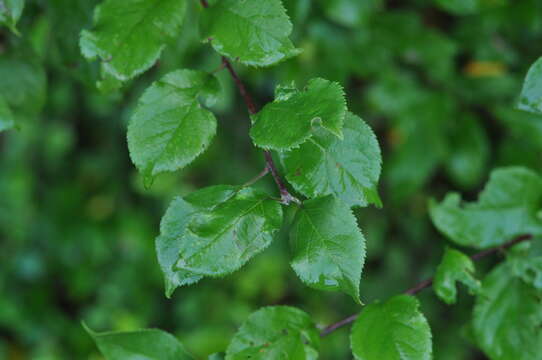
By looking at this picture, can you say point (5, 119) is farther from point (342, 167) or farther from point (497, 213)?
point (497, 213)

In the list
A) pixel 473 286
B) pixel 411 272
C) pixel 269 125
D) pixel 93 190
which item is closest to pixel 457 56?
pixel 411 272

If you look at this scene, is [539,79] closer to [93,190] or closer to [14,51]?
[14,51]

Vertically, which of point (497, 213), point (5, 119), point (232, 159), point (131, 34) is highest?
point (131, 34)

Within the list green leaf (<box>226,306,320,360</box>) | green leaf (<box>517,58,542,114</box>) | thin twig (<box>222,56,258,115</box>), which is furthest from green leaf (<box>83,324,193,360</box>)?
green leaf (<box>517,58,542,114</box>)

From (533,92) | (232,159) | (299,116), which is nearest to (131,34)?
(299,116)

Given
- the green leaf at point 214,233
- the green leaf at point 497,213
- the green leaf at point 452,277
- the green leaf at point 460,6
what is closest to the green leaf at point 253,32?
the green leaf at point 214,233

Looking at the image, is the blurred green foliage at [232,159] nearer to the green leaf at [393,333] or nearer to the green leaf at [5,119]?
the green leaf at [5,119]
